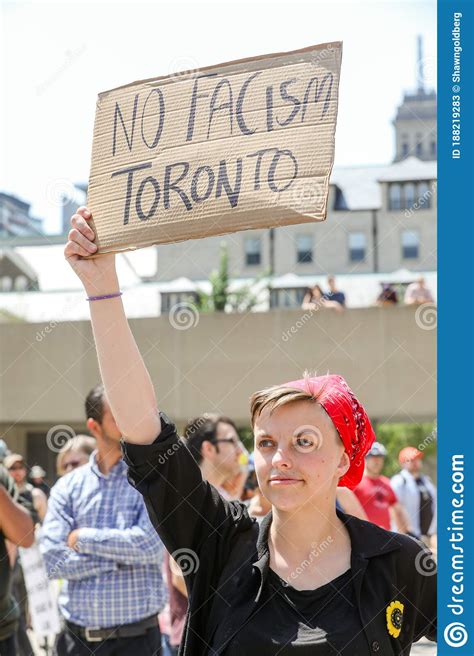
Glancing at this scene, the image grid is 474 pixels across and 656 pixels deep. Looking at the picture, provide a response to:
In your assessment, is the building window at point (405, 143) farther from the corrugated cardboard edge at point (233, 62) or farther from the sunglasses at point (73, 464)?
the corrugated cardboard edge at point (233, 62)

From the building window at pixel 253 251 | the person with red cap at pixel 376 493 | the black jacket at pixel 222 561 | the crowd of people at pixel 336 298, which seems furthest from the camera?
the building window at pixel 253 251

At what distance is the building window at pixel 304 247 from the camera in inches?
1914

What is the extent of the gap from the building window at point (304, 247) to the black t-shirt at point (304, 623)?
45.7 metres

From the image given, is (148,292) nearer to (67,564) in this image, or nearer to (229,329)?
(229,329)

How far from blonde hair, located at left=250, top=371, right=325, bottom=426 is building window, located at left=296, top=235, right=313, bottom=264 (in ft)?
149

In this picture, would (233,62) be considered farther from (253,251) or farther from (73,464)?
(253,251)

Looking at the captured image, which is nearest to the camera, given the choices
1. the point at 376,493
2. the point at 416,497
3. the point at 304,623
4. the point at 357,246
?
the point at 304,623

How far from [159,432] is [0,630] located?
9.16ft

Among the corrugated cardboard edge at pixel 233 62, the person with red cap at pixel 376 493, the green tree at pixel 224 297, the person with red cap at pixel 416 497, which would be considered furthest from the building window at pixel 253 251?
the corrugated cardboard edge at pixel 233 62

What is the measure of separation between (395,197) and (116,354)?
48.4 meters

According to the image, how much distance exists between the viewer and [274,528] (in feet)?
8.29

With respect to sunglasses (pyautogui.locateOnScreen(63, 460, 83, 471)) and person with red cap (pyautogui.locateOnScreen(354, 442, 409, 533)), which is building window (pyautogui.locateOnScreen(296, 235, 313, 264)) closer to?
person with red cap (pyautogui.locateOnScreen(354, 442, 409, 533))
